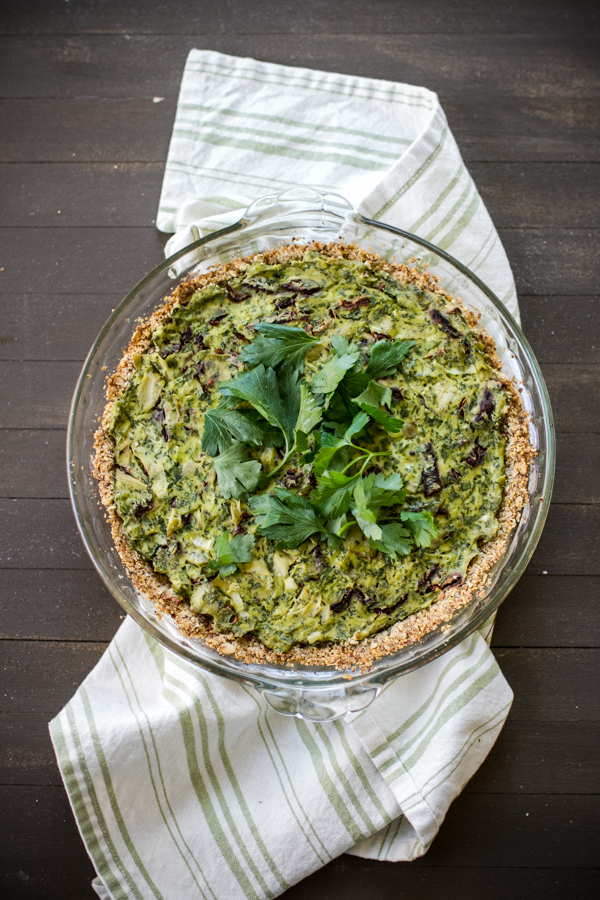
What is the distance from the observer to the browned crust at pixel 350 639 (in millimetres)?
2242

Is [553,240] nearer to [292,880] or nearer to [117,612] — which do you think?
[117,612]

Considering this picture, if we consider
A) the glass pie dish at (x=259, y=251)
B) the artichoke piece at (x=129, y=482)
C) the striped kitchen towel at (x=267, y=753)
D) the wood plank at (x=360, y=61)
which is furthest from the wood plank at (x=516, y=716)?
the wood plank at (x=360, y=61)

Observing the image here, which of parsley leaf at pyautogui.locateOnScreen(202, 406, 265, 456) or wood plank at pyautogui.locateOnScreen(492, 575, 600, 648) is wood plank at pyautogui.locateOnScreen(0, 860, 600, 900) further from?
parsley leaf at pyautogui.locateOnScreen(202, 406, 265, 456)

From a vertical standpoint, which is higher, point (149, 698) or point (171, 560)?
point (171, 560)

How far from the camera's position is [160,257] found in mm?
2752

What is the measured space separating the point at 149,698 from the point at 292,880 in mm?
827

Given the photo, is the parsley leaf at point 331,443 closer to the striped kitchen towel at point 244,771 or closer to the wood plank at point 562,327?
the striped kitchen towel at point 244,771

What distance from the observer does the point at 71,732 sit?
2441 millimetres

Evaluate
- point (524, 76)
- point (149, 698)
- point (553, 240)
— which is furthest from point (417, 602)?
point (524, 76)

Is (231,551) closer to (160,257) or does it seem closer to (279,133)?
(160,257)

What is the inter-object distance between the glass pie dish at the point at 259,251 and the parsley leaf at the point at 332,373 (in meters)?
0.55

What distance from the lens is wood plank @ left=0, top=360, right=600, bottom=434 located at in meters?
2.70

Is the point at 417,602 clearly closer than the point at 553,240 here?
Yes

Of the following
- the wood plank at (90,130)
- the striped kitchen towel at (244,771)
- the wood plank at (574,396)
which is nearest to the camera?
the striped kitchen towel at (244,771)
